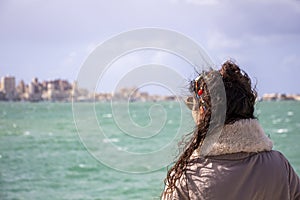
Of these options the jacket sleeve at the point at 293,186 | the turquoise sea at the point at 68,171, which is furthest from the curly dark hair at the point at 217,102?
the turquoise sea at the point at 68,171

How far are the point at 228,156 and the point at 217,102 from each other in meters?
0.18

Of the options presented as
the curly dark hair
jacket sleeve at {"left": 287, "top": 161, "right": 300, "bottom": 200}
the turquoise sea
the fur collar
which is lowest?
the turquoise sea

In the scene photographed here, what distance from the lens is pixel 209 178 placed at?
1.89m

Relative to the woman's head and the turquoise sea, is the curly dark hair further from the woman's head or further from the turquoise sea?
the turquoise sea

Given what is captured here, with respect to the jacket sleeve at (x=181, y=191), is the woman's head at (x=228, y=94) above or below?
above

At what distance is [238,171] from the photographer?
1.91 metres

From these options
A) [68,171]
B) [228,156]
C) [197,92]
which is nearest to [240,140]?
[228,156]

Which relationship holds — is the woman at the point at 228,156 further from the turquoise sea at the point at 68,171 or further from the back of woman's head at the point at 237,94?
the turquoise sea at the point at 68,171

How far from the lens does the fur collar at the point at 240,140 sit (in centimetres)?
190

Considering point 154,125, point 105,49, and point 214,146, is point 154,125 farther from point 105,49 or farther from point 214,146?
point 214,146

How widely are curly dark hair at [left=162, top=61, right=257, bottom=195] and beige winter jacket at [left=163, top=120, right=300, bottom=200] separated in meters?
0.03

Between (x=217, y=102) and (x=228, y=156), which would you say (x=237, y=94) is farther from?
(x=228, y=156)

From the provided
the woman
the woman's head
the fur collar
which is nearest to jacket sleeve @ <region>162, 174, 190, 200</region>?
the woman

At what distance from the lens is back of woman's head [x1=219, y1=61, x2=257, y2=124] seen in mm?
1953
